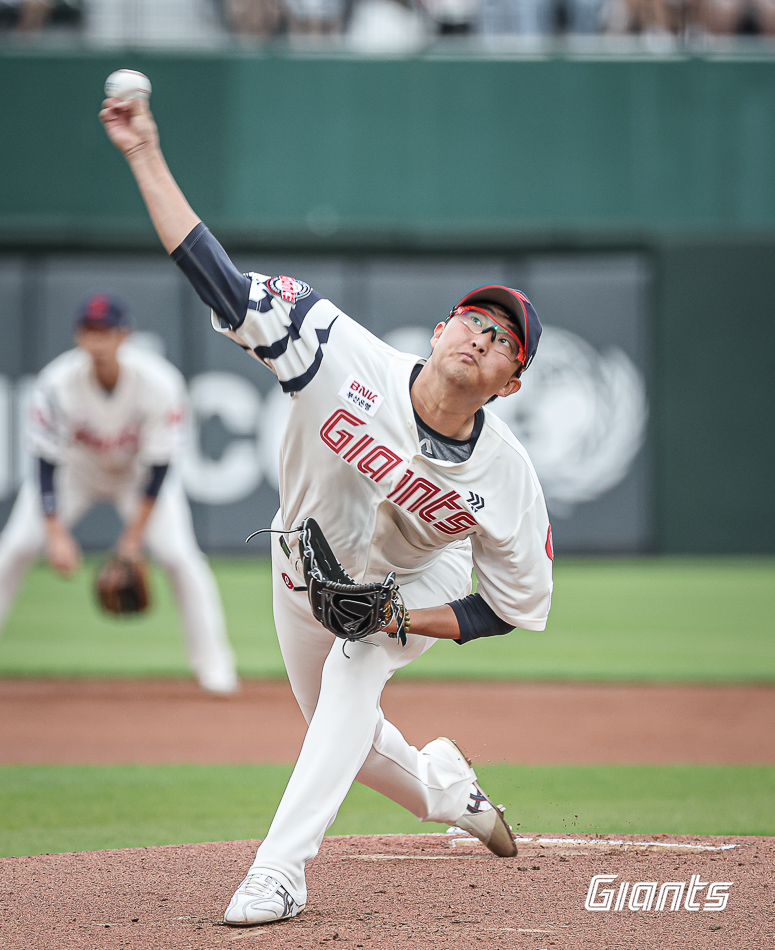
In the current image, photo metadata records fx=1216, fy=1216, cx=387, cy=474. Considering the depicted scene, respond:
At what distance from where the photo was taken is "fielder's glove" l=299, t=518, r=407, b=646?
10.1ft

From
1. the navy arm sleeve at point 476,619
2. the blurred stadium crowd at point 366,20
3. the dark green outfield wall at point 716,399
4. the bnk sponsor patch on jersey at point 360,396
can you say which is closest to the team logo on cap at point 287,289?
the bnk sponsor patch on jersey at point 360,396

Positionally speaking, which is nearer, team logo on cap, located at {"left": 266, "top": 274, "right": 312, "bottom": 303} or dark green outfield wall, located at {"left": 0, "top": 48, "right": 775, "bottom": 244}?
team logo on cap, located at {"left": 266, "top": 274, "right": 312, "bottom": 303}

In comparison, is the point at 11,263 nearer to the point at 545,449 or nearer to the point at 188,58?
the point at 188,58

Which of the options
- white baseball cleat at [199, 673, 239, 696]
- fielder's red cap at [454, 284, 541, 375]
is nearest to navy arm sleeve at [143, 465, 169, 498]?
white baseball cleat at [199, 673, 239, 696]

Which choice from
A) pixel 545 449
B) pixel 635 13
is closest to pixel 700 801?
pixel 545 449

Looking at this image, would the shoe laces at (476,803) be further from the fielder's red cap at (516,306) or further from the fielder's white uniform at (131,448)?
the fielder's white uniform at (131,448)

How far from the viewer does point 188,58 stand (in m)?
15.0

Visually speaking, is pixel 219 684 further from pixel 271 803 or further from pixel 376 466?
pixel 376 466

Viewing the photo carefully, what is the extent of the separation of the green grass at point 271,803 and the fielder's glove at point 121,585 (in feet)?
4.83

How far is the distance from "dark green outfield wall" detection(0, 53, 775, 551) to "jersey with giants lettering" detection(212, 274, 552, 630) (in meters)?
11.8

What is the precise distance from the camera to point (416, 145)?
15227 millimetres

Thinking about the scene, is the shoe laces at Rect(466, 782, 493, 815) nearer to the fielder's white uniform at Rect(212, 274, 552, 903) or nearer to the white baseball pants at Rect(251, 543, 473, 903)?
the white baseball pants at Rect(251, 543, 473, 903)

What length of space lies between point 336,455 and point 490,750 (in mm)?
2723

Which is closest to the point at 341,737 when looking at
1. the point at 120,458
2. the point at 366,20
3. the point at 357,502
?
the point at 357,502
